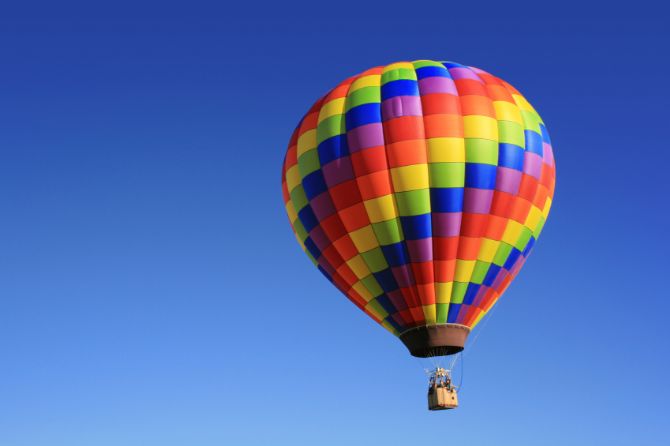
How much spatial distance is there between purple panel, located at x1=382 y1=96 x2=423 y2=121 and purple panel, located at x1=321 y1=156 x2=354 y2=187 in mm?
1391

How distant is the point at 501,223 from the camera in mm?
20891

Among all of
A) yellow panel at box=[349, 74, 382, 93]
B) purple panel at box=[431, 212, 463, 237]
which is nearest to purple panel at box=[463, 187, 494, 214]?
purple panel at box=[431, 212, 463, 237]

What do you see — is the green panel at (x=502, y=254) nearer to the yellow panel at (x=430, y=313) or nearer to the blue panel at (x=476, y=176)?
the blue panel at (x=476, y=176)

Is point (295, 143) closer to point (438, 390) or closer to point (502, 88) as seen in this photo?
point (502, 88)

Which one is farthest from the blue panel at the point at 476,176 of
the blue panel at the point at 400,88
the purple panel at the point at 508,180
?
the blue panel at the point at 400,88

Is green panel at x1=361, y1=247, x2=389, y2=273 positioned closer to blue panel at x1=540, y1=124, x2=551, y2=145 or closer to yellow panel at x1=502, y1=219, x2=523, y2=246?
yellow panel at x1=502, y1=219, x2=523, y2=246

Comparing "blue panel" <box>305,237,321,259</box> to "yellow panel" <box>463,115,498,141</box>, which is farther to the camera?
"blue panel" <box>305,237,321,259</box>

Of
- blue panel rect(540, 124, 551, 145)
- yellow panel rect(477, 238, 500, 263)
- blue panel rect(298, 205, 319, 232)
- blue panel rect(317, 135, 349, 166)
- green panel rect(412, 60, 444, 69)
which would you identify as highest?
green panel rect(412, 60, 444, 69)

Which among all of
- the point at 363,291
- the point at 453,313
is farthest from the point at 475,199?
the point at 363,291

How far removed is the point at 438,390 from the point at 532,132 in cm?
663

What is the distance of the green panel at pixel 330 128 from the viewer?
21381 millimetres

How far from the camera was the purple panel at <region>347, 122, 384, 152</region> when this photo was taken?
20.7 m

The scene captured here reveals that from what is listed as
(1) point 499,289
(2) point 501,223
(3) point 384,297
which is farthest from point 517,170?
(3) point 384,297

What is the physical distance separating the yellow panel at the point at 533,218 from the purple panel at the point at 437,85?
334 centimetres
